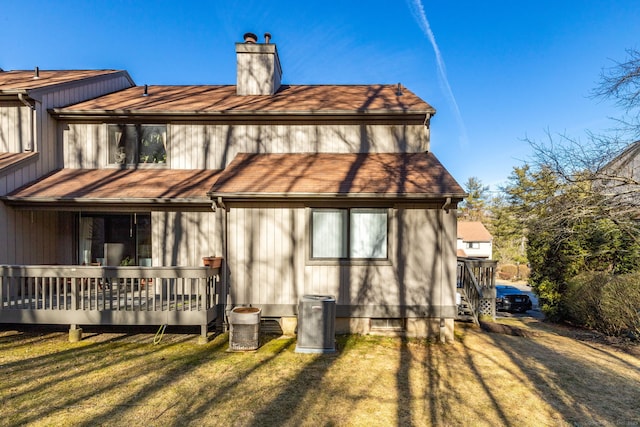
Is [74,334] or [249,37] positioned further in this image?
[249,37]

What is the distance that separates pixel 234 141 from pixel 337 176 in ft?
11.0

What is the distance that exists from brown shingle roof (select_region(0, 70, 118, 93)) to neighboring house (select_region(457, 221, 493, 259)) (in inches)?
1664

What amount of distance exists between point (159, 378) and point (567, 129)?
11.7m

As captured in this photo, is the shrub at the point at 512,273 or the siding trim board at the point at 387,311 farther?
the shrub at the point at 512,273

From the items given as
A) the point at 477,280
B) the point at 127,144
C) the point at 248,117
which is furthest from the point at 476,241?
the point at 127,144

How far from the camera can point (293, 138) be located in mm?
8531

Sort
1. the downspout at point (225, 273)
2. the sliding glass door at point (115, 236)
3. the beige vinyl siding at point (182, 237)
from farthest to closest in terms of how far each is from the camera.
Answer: the sliding glass door at point (115, 236) → the beige vinyl siding at point (182, 237) → the downspout at point (225, 273)

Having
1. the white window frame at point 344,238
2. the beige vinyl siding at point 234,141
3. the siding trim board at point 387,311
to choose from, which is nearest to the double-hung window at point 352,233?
the white window frame at point 344,238

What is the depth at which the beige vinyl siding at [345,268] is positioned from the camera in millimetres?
6719

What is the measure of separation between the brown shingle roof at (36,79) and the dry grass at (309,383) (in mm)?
6407

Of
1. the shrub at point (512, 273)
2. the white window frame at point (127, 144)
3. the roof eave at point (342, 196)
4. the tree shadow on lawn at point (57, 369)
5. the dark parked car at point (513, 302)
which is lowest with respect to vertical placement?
the shrub at point (512, 273)

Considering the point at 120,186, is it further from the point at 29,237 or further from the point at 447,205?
the point at 447,205

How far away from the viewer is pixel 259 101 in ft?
30.2

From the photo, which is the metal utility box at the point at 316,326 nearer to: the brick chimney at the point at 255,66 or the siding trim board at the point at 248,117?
the siding trim board at the point at 248,117
